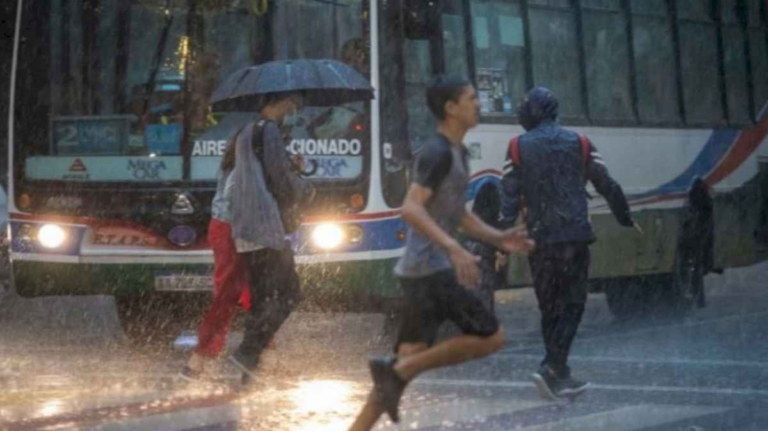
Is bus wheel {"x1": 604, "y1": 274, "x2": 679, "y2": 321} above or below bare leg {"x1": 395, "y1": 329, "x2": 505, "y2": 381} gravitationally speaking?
below

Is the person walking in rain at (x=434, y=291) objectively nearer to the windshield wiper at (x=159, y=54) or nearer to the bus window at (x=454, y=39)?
the windshield wiper at (x=159, y=54)

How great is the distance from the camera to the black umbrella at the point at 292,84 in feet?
38.1

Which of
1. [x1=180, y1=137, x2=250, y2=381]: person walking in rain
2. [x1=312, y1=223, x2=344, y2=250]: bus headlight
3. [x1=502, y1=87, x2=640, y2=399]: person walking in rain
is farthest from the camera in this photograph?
[x1=312, y1=223, x2=344, y2=250]: bus headlight

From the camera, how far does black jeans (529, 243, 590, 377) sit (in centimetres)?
1062

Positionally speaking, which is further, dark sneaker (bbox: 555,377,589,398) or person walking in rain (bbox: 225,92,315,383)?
person walking in rain (bbox: 225,92,315,383)

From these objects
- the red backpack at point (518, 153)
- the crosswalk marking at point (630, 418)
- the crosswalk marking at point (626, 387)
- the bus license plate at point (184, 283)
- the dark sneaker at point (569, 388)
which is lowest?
the crosswalk marking at point (626, 387)

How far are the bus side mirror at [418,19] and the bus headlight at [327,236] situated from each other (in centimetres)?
145

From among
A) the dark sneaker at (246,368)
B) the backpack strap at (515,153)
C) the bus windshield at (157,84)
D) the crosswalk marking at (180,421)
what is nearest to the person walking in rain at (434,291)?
the crosswalk marking at (180,421)

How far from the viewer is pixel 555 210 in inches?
419

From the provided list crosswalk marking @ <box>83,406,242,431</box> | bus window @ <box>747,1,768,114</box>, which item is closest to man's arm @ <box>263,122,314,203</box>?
crosswalk marking @ <box>83,406,242,431</box>

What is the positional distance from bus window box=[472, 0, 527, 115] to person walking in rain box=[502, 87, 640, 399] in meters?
4.00

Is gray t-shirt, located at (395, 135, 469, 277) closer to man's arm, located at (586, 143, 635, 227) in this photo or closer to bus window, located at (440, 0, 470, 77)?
man's arm, located at (586, 143, 635, 227)

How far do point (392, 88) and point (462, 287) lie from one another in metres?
5.66

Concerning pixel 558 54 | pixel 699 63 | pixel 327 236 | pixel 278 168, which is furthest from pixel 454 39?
pixel 699 63
